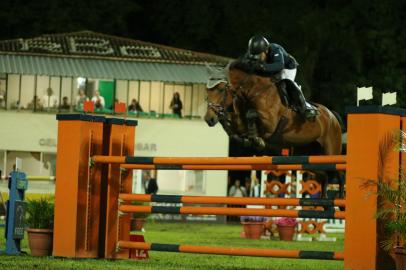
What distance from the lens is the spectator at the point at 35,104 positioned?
42053 millimetres

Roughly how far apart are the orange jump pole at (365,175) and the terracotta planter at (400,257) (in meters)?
0.23

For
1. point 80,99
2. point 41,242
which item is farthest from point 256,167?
point 80,99

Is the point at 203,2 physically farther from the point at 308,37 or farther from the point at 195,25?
the point at 308,37

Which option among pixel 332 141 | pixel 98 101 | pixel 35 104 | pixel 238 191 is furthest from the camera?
pixel 35 104

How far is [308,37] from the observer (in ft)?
152

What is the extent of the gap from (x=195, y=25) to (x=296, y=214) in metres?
40.7

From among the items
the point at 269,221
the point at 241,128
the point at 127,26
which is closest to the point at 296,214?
the point at 241,128

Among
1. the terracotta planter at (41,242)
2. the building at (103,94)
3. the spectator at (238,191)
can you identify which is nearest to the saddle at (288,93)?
the terracotta planter at (41,242)

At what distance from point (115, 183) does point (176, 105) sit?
33.2 metres

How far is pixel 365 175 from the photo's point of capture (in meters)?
7.92

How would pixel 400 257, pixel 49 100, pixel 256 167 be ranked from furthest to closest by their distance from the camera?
1. pixel 49 100
2. pixel 256 167
3. pixel 400 257

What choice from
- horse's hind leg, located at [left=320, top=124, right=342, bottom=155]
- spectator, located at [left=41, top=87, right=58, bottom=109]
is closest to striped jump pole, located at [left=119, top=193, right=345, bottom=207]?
horse's hind leg, located at [left=320, top=124, right=342, bottom=155]

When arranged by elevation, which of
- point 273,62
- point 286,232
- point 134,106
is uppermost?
point 134,106

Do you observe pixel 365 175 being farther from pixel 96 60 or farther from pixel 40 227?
pixel 96 60
